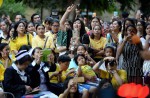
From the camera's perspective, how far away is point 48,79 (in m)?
9.78

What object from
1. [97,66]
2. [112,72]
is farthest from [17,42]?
[112,72]

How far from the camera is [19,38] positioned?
11.7 meters

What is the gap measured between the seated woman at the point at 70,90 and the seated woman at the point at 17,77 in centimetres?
57

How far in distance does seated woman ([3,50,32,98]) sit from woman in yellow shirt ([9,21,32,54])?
222cm

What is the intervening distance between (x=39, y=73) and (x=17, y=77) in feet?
1.82

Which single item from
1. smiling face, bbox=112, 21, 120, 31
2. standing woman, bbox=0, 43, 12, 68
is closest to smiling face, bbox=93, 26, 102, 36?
smiling face, bbox=112, 21, 120, 31

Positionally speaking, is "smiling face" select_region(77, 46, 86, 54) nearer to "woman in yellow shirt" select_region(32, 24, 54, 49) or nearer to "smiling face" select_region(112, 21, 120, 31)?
"woman in yellow shirt" select_region(32, 24, 54, 49)

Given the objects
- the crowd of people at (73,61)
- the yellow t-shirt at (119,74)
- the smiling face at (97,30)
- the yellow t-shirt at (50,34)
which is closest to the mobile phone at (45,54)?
the crowd of people at (73,61)

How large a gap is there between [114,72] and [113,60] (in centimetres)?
22

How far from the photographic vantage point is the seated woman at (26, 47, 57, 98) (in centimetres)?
952

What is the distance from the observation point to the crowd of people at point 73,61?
921 centimetres

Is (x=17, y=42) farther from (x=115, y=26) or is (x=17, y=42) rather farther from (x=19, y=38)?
(x=115, y=26)

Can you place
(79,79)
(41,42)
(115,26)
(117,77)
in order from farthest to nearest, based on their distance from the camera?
(115,26)
(41,42)
(117,77)
(79,79)

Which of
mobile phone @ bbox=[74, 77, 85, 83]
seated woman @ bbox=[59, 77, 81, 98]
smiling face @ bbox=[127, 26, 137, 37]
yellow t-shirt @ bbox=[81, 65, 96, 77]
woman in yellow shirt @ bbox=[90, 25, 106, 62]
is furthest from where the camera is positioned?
woman in yellow shirt @ bbox=[90, 25, 106, 62]
